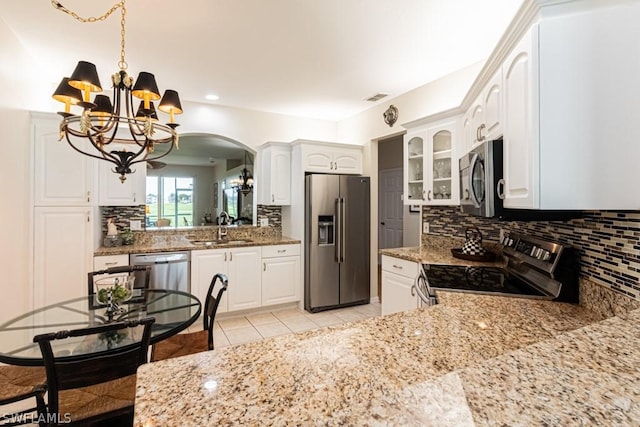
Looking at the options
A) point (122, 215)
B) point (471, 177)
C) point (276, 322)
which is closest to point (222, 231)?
point (122, 215)

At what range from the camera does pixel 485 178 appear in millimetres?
1890

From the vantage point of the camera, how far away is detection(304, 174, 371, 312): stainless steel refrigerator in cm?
404

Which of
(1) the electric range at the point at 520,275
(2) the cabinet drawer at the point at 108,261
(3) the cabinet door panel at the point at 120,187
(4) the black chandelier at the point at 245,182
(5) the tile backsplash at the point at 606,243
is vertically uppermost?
(4) the black chandelier at the point at 245,182

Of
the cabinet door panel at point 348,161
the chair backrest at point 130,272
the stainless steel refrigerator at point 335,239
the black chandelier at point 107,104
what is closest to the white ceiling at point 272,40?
the black chandelier at point 107,104

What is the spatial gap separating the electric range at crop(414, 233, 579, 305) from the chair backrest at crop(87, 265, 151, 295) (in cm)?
219

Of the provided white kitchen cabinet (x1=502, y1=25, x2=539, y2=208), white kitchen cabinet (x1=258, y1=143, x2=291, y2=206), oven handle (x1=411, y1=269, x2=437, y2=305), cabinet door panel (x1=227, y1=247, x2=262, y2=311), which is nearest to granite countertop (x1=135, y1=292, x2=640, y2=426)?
white kitchen cabinet (x1=502, y1=25, x2=539, y2=208)

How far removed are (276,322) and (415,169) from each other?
2.36 meters

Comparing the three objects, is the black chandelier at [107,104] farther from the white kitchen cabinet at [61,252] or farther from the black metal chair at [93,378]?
the white kitchen cabinet at [61,252]

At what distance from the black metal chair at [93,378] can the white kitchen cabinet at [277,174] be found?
284 cm

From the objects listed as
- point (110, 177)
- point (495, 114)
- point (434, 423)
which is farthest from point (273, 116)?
point (434, 423)

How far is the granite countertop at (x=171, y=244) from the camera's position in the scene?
3272mm

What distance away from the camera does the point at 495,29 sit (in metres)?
2.42

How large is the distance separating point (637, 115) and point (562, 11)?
51cm

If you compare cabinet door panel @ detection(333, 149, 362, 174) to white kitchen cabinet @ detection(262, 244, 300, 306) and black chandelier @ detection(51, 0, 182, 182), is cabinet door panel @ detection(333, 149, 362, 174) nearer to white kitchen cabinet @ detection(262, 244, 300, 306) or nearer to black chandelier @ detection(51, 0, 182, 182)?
white kitchen cabinet @ detection(262, 244, 300, 306)
